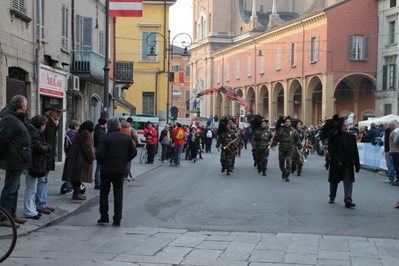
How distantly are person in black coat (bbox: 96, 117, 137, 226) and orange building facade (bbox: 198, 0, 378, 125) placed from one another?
44.0m

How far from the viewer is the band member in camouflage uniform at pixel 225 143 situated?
2064 cm

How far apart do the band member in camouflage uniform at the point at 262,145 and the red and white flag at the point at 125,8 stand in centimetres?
538

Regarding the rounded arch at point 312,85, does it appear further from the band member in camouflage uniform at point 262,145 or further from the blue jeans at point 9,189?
the blue jeans at point 9,189

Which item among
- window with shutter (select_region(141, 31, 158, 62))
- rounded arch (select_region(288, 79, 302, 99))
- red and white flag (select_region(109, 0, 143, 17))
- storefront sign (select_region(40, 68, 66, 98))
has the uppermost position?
window with shutter (select_region(141, 31, 158, 62))

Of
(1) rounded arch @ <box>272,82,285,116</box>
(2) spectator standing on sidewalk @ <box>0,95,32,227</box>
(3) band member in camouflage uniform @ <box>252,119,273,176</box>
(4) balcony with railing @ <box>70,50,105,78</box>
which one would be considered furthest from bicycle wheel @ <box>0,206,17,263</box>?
(1) rounded arch @ <box>272,82,285,116</box>

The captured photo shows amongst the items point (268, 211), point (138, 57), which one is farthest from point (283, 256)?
point (138, 57)

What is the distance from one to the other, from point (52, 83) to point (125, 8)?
3.89 meters

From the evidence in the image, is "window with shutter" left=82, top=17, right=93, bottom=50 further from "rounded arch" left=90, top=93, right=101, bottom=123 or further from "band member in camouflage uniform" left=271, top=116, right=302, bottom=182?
"band member in camouflage uniform" left=271, top=116, right=302, bottom=182

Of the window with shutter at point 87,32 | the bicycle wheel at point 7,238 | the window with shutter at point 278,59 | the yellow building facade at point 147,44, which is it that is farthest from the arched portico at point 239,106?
the bicycle wheel at point 7,238

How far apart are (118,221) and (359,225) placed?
13.0 ft

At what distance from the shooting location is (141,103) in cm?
4447

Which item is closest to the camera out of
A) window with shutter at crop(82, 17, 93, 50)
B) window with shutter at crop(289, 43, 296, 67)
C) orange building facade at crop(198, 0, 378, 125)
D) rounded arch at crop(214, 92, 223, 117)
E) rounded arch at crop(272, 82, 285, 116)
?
window with shutter at crop(82, 17, 93, 50)

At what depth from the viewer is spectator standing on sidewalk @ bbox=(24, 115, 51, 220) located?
400 inches

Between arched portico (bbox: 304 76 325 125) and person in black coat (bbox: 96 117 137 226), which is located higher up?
arched portico (bbox: 304 76 325 125)
